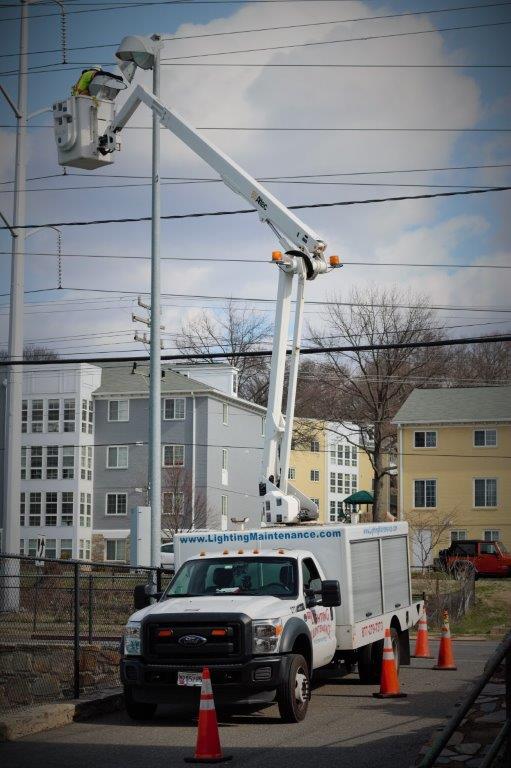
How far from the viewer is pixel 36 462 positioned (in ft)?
208

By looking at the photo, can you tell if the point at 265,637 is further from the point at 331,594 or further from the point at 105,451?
the point at 105,451

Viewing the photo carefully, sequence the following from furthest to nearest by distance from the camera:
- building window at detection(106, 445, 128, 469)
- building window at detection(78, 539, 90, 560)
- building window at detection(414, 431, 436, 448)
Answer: building window at detection(106, 445, 128, 469) → building window at detection(414, 431, 436, 448) → building window at detection(78, 539, 90, 560)

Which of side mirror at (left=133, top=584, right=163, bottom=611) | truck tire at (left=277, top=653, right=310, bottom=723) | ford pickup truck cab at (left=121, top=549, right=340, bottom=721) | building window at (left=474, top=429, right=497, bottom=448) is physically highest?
building window at (left=474, top=429, right=497, bottom=448)

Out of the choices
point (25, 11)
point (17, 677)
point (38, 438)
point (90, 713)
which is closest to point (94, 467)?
point (38, 438)

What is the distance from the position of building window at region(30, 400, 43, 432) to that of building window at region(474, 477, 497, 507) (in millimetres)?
24110

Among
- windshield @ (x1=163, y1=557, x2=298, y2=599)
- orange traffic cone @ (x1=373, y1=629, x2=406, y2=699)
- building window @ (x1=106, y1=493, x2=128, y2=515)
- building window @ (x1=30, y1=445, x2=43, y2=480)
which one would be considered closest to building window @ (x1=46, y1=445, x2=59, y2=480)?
building window @ (x1=30, y1=445, x2=43, y2=480)

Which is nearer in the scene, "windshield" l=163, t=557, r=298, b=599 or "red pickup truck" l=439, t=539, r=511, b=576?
"windshield" l=163, t=557, r=298, b=599

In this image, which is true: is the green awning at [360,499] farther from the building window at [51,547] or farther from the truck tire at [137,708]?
the truck tire at [137,708]

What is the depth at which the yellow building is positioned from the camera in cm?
5925

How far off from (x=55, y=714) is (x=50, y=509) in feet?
167

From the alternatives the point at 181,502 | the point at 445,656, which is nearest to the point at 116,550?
the point at 181,502

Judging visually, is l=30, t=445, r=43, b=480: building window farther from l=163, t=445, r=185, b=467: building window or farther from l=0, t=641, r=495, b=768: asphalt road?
l=0, t=641, r=495, b=768: asphalt road

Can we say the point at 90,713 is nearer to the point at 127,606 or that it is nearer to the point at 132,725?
the point at 132,725

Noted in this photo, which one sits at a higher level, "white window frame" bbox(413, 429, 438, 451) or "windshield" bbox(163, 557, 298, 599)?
"white window frame" bbox(413, 429, 438, 451)
